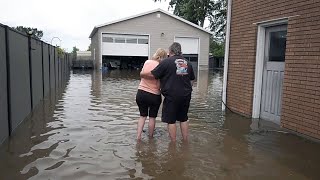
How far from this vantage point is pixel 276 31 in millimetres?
7766

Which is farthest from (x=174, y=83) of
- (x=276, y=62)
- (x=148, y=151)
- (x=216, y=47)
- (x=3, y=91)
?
(x=216, y=47)

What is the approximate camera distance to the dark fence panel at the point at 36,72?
28.7 ft

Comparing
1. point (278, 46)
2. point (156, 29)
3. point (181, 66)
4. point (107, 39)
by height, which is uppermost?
point (156, 29)

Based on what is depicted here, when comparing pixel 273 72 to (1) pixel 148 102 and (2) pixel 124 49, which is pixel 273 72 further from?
(2) pixel 124 49

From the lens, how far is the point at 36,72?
9289mm

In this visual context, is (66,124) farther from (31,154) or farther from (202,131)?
(202,131)

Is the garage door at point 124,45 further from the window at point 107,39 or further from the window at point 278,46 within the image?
the window at point 278,46

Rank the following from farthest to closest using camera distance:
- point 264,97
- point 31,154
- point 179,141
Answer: point 264,97, point 179,141, point 31,154

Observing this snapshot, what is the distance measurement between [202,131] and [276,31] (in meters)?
2.73

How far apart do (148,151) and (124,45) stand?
3117 cm

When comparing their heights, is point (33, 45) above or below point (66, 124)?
above

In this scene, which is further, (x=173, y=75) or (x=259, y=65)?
(x=259, y=65)

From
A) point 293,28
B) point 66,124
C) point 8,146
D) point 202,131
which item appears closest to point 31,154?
point 8,146

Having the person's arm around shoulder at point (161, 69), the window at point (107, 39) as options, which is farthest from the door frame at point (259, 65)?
the window at point (107, 39)
